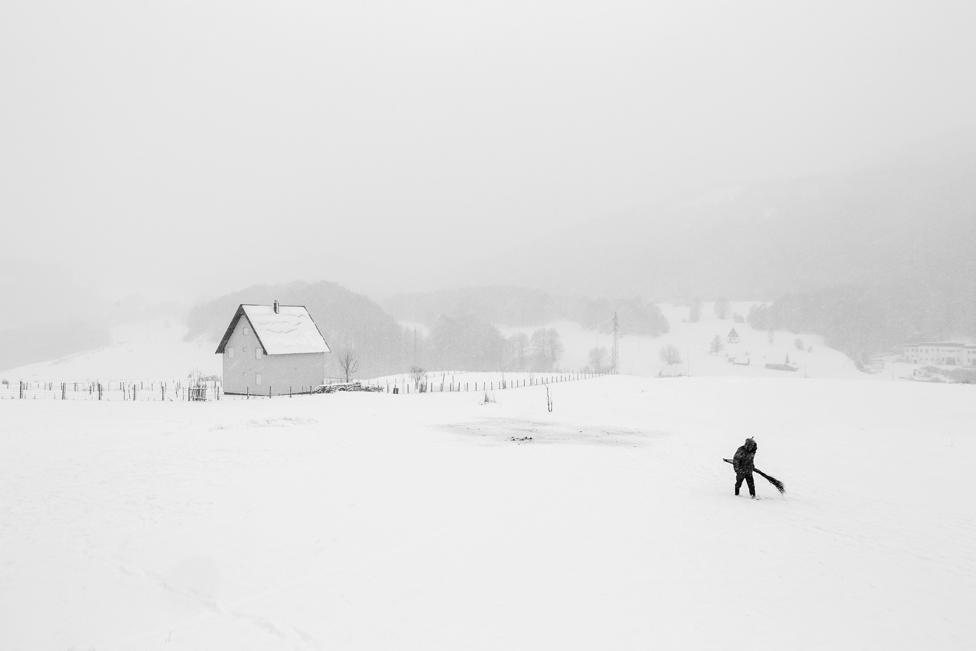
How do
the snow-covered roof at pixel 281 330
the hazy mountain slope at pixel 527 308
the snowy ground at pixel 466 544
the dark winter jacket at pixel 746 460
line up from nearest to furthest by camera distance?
the snowy ground at pixel 466 544, the dark winter jacket at pixel 746 460, the snow-covered roof at pixel 281 330, the hazy mountain slope at pixel 527 308

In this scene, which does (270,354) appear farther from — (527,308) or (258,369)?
(527,308)

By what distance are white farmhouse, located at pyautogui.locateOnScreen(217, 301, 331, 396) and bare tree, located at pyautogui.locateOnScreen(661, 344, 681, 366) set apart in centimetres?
9899

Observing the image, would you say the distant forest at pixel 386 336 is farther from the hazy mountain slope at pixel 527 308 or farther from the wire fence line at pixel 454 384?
the wire fence line at pixel 454 384

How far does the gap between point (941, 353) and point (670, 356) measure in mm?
58770

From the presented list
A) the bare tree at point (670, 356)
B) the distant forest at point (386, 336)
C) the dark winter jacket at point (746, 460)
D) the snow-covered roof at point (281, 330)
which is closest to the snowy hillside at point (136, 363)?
the distant forest at point (386, 336)

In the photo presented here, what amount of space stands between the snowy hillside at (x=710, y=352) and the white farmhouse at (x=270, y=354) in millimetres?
86405

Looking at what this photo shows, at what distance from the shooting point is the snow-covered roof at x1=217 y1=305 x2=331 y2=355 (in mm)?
45438

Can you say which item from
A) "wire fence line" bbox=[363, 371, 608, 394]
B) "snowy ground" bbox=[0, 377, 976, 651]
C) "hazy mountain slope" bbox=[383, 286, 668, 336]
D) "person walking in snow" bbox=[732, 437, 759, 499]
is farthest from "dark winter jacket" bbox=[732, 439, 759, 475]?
"hazy mountain slope" bbox=[383, 286, 668, 336]

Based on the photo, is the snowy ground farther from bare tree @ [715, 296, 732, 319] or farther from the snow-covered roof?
bare tree @ [715, 296, 732, 319]

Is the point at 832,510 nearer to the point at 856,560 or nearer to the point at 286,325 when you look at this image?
the point at 856,560

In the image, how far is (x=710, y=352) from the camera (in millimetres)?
138125

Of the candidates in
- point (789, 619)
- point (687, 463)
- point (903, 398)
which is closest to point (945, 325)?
point (903, 398)

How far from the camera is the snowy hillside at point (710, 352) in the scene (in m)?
119

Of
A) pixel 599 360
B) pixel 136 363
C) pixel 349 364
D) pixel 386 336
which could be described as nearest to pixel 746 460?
pixel 349 364
